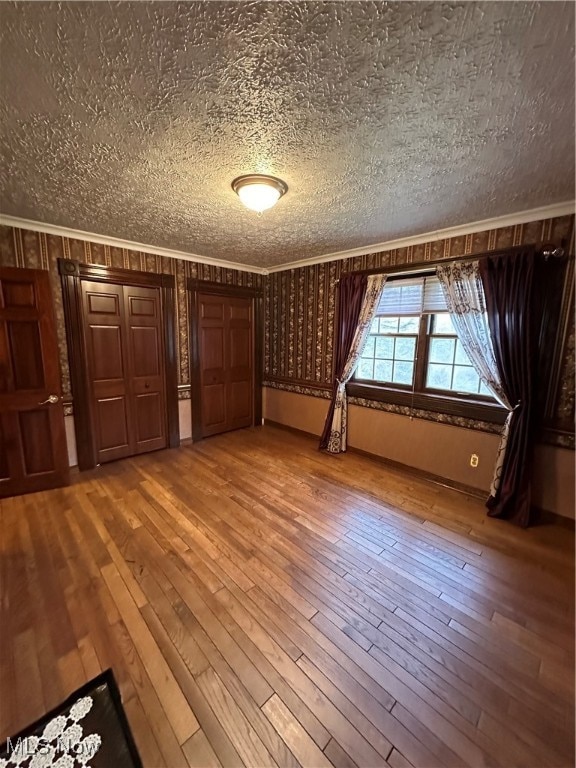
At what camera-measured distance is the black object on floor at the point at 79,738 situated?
1105mm

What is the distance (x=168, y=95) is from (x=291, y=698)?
8.65ft

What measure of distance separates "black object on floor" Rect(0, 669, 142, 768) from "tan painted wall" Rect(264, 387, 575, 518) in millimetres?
2965

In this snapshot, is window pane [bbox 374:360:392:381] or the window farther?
window pane [bbox 374:360:392:381]

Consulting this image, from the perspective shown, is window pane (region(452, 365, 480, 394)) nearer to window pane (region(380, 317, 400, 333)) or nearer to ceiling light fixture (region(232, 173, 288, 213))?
window pane (region(380, 317, 400, 333))

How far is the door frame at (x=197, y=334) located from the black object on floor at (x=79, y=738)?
3144 millimetres

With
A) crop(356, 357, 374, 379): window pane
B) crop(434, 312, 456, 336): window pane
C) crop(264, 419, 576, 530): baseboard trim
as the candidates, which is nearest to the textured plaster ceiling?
crop(434, 312, 456, 336): window pane

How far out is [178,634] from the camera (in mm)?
1567

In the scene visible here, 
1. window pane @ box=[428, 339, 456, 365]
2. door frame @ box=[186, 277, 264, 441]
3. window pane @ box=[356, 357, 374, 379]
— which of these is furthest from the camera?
door frame @ box=[186, 277, 264, 441]

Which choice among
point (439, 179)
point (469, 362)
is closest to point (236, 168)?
point (439, 179)

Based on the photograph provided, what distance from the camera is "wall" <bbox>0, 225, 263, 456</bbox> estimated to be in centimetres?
285

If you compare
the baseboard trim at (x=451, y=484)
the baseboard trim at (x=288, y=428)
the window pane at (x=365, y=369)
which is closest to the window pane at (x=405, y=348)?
the window pane at (x=365, y=369)

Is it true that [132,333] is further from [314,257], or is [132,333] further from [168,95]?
[168,95]

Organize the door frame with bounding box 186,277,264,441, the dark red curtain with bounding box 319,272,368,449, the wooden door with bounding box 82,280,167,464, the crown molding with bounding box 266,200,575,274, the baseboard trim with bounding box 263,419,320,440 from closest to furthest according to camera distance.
Result: 1. the crown molding with bounding box 266,200,575,274
2. the wooden door with bounding box 82,280,167,464
3. the dark red curtain with bounding box 319,272,368,449
4. the door frame with bounding box 186,277,264,441
5. the baseboard trim with bounding box 263,419,320,440

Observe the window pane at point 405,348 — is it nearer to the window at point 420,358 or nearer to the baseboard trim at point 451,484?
the window at point 420,358
